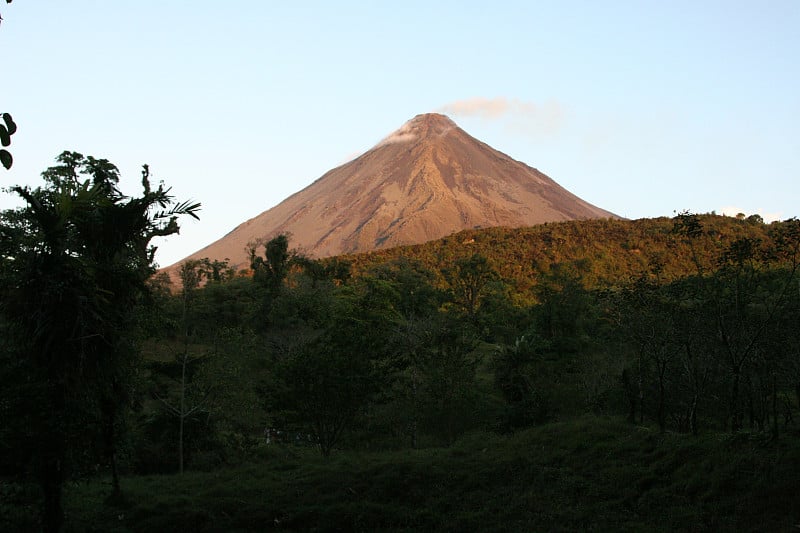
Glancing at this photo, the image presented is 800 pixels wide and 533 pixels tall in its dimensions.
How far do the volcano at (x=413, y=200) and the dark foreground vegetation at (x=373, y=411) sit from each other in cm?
7520

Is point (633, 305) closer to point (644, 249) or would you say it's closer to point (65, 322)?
point (65, 322)

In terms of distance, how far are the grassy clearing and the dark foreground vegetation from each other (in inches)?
1.8

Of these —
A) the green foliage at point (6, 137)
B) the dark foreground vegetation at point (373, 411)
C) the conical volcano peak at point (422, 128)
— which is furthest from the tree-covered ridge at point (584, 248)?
the conical volcano peak at point (422, 128)

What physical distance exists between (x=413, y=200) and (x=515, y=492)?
10418 centimetres

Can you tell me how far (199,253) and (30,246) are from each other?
4588 inches

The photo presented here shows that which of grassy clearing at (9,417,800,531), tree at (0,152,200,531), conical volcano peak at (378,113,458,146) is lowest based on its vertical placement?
grassy clearing at (9,417,800,531)

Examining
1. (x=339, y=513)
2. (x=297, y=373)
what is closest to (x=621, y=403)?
(x=297, y=373)

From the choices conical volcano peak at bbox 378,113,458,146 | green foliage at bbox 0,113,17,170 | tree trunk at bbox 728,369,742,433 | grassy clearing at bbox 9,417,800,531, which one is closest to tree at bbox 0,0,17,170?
green foliage at bbox 0,113,17,170

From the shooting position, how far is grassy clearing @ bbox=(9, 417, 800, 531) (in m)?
9.56

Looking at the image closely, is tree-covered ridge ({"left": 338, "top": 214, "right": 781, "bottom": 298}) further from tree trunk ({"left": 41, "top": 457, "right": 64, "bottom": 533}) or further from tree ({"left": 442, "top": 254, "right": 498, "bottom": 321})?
tree trunk ({"left": 41, "top": 457, "right": 64, "bottom": 533})

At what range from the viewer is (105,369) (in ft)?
31.6

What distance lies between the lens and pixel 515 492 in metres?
11.5

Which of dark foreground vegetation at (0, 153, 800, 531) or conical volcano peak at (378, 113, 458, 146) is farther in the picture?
conical volcano peak at (378, 113, 458, 146)

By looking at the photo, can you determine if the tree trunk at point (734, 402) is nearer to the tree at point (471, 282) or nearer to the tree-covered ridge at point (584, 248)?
the tree at point (471, 282)
